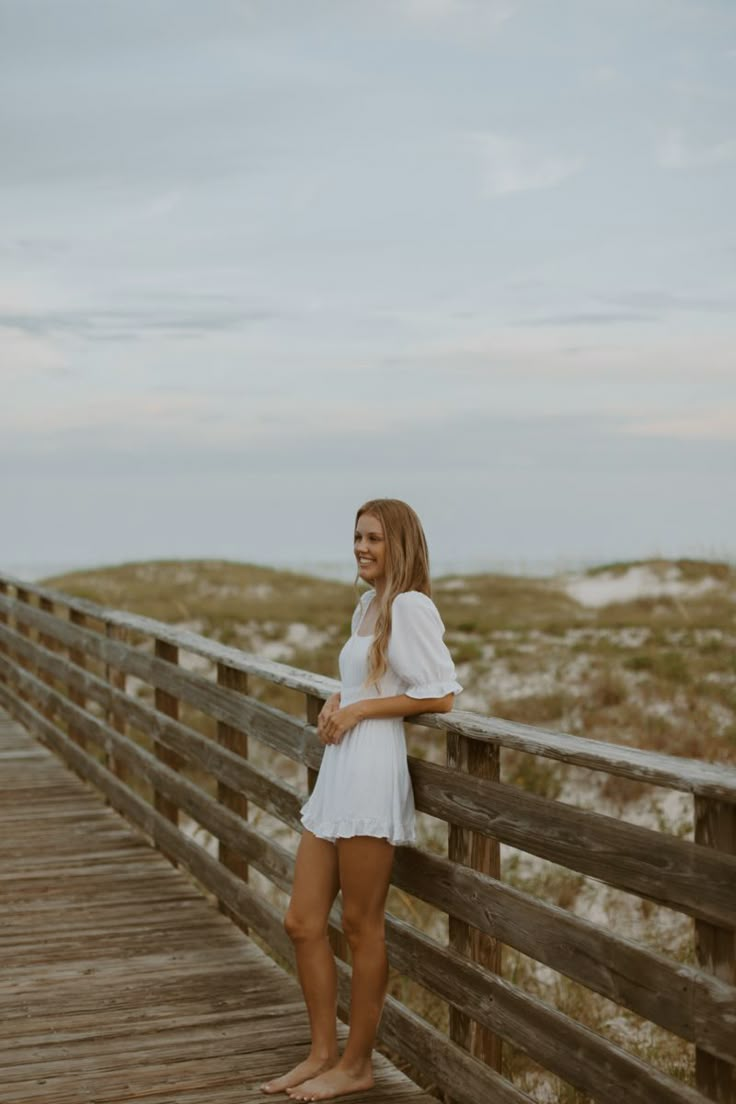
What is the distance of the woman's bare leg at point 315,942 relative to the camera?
167 inches

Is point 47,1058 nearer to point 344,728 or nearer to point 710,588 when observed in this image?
point 344,728

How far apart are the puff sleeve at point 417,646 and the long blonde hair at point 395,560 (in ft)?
0.13

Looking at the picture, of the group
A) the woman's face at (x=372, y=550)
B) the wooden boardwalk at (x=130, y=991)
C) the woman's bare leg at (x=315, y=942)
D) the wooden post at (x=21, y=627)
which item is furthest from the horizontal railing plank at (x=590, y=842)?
the wooden post at (x=21, y=627)

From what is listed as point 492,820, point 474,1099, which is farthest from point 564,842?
point 474,1099

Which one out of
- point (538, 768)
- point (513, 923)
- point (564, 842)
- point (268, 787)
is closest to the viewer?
point (564, 842)

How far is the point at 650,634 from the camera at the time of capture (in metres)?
20.1

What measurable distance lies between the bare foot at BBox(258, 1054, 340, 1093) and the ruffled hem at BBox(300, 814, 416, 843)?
82 centimetres

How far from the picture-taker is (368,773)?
13.3ft

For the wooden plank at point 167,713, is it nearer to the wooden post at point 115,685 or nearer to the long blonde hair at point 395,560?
the wooden post at point 115,685

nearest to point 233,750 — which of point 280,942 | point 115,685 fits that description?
point 280,942

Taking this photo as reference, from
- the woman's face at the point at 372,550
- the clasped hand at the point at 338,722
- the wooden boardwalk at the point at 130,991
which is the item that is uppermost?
the woman's face at the point at 372,550

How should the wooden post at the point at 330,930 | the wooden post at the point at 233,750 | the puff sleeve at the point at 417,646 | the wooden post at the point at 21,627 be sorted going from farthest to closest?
the wooden post at the point at 21,627 → the wooden post at the point at 233,750 → the wooden post at the point at 330,930 → the puff sleeve at the point at 417,646

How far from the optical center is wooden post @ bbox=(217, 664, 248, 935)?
6.10m

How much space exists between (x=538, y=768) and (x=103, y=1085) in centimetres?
750
